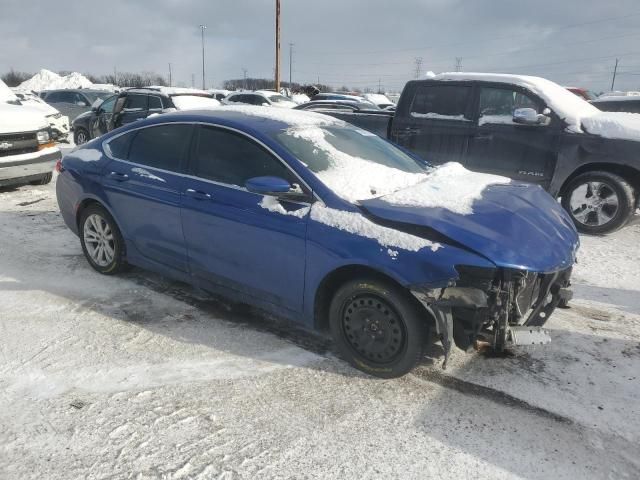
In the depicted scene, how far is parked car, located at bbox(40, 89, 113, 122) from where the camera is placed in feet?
59.8

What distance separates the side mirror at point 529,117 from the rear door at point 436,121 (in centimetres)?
66

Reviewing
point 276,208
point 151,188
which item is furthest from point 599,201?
point 151,188

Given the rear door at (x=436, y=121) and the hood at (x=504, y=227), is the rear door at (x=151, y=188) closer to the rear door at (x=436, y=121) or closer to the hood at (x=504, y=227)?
the hood at (x=504, y=227)

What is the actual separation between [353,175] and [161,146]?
68.1 inches

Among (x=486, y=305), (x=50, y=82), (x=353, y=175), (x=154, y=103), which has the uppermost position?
(x=50, y=82)

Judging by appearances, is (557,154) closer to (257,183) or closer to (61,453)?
(257,183)

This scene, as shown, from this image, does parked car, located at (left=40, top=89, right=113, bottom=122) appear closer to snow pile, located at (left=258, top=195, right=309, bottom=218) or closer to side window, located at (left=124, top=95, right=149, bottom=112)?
side window, located at (left=124, top=95, right=149, bottom=112)

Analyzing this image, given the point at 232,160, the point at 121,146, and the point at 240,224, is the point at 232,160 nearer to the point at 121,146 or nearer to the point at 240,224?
the point at 240,224

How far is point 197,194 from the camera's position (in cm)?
370

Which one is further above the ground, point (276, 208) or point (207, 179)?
point (207, 179)

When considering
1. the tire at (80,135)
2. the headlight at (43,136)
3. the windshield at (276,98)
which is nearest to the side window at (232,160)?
the headlight at (43,136)

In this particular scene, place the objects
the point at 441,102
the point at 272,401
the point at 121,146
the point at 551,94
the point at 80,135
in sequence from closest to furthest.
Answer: the point at 272,401 → the point at 121,146 → the point at 551,94 → the point at 441,102 → the point at 80,135

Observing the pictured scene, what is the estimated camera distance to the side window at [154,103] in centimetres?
1076

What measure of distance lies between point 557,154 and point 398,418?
4.76 meters
